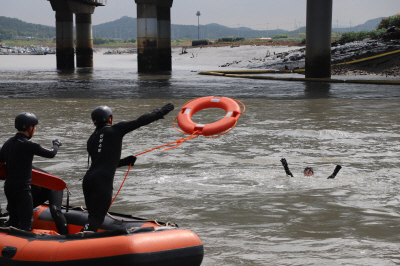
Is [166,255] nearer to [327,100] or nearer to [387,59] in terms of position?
[327,100]

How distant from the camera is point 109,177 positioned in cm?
496

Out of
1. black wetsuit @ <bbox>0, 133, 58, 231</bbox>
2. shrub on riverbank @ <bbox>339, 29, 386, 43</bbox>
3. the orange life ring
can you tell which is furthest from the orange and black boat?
shrub on riverbank @ <bbox>339, 29, 386, 43</bbox>

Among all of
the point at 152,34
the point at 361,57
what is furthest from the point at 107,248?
the point at 152,34

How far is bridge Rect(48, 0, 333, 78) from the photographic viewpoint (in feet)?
98.2

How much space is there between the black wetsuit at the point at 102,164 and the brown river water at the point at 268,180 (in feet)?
3.73

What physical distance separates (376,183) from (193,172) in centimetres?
289

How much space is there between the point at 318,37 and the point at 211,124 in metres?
24.9

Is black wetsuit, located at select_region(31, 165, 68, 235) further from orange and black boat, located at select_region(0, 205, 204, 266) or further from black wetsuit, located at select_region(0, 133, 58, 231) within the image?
orange and black boat, located at select_region(0, 205, 204, 266)

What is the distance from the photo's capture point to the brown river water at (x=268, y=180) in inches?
223

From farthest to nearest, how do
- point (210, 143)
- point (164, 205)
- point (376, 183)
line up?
point (210, 143), point (376, 183), point (164, 205)

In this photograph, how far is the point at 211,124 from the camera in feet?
21.5

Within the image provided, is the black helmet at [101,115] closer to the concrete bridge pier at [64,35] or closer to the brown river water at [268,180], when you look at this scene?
the brown river water at [268,180]

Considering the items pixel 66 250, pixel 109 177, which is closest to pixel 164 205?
pixel 109 177

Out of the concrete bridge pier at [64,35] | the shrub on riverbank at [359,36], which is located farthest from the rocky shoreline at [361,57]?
the concrete bridge pier at [64,35]
